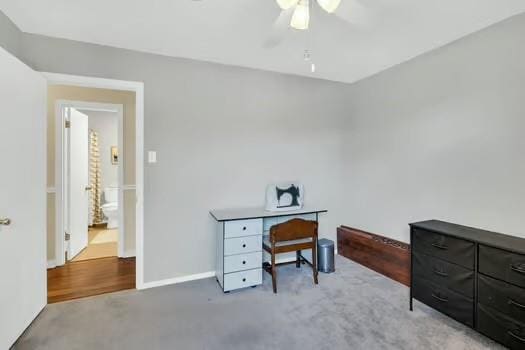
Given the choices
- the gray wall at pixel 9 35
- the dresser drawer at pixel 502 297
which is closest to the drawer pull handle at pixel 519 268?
the dresser drawer at pixel 502 297

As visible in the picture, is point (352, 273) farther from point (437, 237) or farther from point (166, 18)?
point (166, 18)

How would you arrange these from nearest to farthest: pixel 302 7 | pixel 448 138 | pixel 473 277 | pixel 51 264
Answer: pixel 302 7, pixel 473 277, pixel 448 138, pixel 51 264

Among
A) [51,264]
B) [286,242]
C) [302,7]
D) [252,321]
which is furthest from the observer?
[51,264]

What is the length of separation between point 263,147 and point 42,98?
216cm

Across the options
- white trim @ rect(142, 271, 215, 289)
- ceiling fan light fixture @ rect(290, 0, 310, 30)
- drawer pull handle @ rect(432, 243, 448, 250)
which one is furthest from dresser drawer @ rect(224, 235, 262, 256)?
ceiling fan light fixture @ rect(290, 0, 310, 30)

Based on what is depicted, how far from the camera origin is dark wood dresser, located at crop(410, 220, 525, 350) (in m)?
1.76

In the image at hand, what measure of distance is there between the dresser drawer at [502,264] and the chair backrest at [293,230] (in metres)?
1.41

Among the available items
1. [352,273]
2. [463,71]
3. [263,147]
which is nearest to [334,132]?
[263,147]

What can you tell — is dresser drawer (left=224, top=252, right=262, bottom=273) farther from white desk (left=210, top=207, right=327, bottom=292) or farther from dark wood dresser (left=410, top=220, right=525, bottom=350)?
dark wood dresser (left=410, top=220, right=525, bottom=350)

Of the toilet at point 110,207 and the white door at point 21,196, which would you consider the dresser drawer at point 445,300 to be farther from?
the toilet at point 110,207

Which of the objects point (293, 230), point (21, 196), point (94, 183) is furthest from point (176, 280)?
point (94, 183)

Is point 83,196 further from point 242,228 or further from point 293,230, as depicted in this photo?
point 293,230

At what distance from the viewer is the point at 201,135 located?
Answer: 304cm

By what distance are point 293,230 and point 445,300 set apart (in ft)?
4.44
